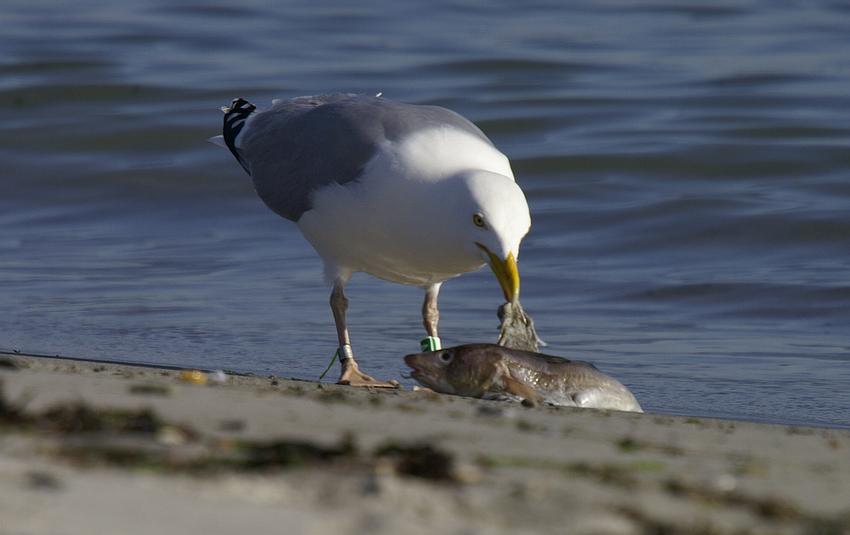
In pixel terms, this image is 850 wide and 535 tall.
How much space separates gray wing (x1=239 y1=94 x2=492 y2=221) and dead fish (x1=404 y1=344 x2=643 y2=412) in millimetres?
924

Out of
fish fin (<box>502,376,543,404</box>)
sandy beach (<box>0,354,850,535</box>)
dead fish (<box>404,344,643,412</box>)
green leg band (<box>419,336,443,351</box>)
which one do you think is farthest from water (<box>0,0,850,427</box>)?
sandy beach (<box>0,354,850,535</box>)

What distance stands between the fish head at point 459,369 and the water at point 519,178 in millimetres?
1027

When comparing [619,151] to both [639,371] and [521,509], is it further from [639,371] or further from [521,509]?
[521,509]

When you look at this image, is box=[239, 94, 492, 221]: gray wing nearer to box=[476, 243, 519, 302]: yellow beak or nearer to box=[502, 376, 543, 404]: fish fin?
box=[476, 243, 519, 302]: yellow beak

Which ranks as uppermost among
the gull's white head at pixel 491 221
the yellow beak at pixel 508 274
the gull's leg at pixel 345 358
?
the gull's white head at pixel 491 221

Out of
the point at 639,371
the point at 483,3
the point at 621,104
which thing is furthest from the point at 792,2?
the point at 639,371

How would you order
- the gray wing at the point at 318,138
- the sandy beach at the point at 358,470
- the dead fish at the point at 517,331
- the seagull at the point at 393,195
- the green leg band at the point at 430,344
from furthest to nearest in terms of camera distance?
the green leg band at the point at 430,344 → the gray wing at the point at 318,138 → the dead fish at the point at 517,331 → the seagull at the point at 393,195 → the sandy beach at the point at 358,470

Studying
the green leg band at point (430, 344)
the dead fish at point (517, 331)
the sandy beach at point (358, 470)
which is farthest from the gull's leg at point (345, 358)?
the sandy beach at point (358, 470)

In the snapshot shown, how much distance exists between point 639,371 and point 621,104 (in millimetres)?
6797

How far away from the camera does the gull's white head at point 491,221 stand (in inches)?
207

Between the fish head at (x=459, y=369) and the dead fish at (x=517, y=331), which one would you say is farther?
the dead fish at (x=517, y=331)

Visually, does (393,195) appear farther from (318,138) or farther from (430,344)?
(430,344)

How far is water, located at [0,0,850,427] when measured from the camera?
7176 mm

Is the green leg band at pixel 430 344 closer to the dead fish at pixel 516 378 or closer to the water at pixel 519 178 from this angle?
the water at pixel 519 178
